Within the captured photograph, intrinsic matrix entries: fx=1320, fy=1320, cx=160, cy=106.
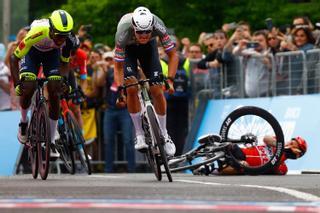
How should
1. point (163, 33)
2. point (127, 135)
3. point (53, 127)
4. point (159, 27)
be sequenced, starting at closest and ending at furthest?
1. point (159, 27)
2. point (163, 33)
3. point (53, 127)
4. point (127, 135)

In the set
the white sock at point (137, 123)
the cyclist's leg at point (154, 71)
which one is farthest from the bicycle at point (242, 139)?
the white sock at point (137, 123)

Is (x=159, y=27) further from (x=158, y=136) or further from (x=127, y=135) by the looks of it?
(x=127, y=135)

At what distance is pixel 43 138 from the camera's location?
48.6ft

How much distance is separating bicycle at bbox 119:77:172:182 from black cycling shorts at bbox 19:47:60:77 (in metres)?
1.77

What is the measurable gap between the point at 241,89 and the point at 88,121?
11.9ft

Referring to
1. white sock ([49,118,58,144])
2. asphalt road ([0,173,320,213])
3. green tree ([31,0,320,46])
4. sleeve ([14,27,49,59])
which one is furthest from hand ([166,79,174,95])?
green tree ([31,0,320,46])

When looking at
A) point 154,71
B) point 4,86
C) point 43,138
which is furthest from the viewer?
point 4,86

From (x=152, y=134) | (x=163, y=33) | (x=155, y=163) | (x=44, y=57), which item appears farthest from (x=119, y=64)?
(x=44, y=57)

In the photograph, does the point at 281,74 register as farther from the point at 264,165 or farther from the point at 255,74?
the point at 264,165

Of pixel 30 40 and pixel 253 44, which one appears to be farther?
pixel 253 44

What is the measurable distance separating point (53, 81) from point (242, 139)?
2.32m

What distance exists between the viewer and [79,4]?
36.3m

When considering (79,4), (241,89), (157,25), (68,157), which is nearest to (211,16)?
(79,4)

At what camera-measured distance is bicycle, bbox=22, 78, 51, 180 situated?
47.7ft
